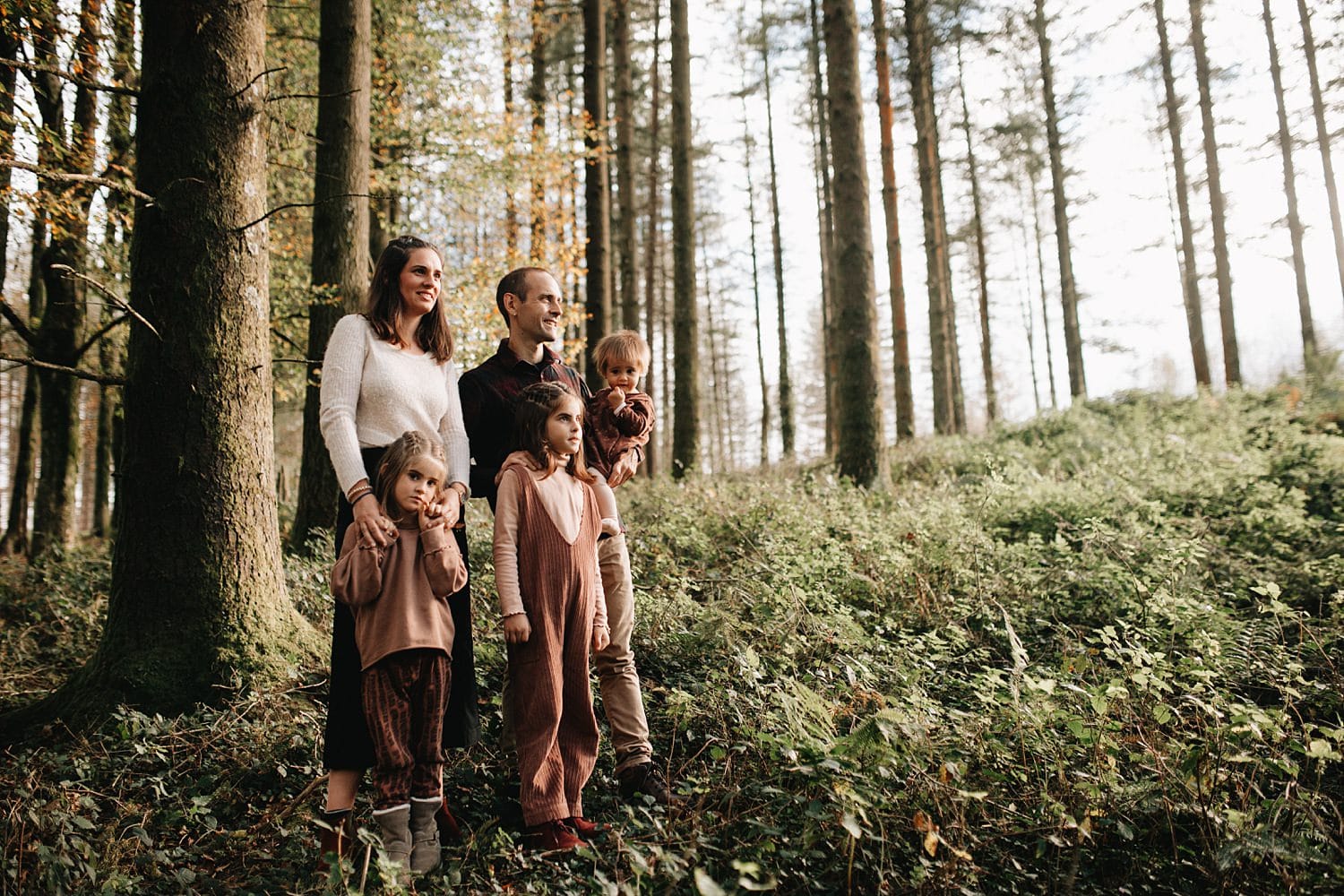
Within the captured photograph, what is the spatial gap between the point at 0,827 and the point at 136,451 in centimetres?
195

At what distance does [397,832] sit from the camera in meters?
2.90

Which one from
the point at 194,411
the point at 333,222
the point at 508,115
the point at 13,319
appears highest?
the point at 508,115

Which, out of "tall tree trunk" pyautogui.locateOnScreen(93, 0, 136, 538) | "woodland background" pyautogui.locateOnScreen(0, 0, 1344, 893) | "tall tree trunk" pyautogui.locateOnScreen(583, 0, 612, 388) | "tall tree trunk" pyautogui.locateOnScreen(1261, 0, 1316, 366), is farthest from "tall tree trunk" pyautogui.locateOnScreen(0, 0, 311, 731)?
"tall tree trunk" pyautogui.locateOnScreen(1261, 0, 1316, 366)

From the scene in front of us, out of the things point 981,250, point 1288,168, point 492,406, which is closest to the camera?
point 492,406

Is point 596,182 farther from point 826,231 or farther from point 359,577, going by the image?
point 826,231

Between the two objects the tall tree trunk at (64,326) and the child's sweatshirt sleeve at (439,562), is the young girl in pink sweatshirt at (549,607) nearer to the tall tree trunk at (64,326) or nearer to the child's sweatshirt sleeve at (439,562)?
the child's sweatshirt sleeve at (439,562)

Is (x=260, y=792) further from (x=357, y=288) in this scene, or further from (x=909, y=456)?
(x=909, y=456)

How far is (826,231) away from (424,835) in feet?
75.9

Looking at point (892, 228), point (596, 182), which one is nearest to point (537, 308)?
point (596, 182)

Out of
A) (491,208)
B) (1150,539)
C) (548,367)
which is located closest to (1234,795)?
(1150,539)

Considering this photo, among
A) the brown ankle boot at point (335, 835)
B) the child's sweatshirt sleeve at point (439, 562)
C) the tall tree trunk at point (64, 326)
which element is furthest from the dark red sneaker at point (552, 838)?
the tall tree trunk at point (64, 326)

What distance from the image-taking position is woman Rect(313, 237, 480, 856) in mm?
3076

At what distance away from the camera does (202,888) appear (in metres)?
2.99

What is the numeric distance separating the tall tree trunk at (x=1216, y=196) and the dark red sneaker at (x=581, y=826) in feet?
68.9
